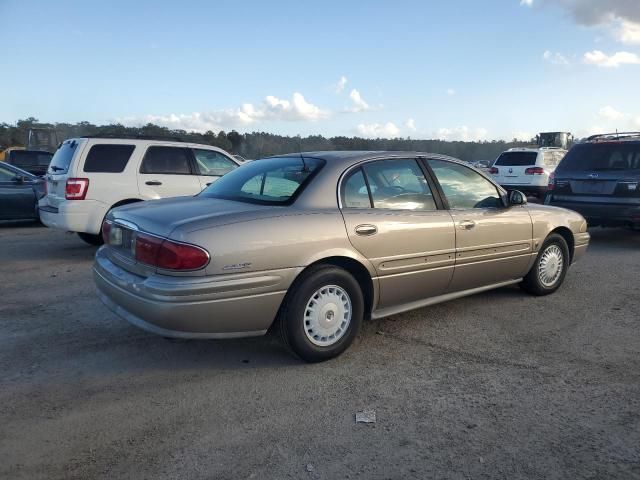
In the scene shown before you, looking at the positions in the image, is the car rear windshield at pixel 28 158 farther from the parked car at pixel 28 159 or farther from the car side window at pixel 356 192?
the car side window at pixel 356 192

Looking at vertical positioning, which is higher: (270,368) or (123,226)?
(123,226)

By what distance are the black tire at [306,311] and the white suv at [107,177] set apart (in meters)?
5.04

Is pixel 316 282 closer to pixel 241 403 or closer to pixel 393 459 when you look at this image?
pixel 241 403

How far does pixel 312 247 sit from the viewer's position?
3.83 meters

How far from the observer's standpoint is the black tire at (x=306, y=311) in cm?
380

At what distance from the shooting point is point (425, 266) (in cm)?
454

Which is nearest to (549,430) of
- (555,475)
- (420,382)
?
(555,475)

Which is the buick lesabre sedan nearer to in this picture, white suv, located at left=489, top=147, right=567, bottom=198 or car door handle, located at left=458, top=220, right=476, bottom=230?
car door handle, located at left=458, top=220, right=476, bottom=230

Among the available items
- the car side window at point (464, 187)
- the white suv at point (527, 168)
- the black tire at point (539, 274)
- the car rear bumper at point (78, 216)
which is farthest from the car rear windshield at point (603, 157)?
the car rear bumper at point (78, 216)

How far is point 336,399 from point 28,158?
16.5 m

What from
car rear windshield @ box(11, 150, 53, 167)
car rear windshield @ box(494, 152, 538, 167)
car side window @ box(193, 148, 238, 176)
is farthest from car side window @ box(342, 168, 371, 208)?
car rear windshield @ box(11, 150, 53, 167)

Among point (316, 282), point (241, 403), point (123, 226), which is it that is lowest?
point (241, 403)

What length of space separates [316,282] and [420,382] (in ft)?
3.25

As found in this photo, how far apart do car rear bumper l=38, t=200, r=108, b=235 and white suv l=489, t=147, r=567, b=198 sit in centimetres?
1181
